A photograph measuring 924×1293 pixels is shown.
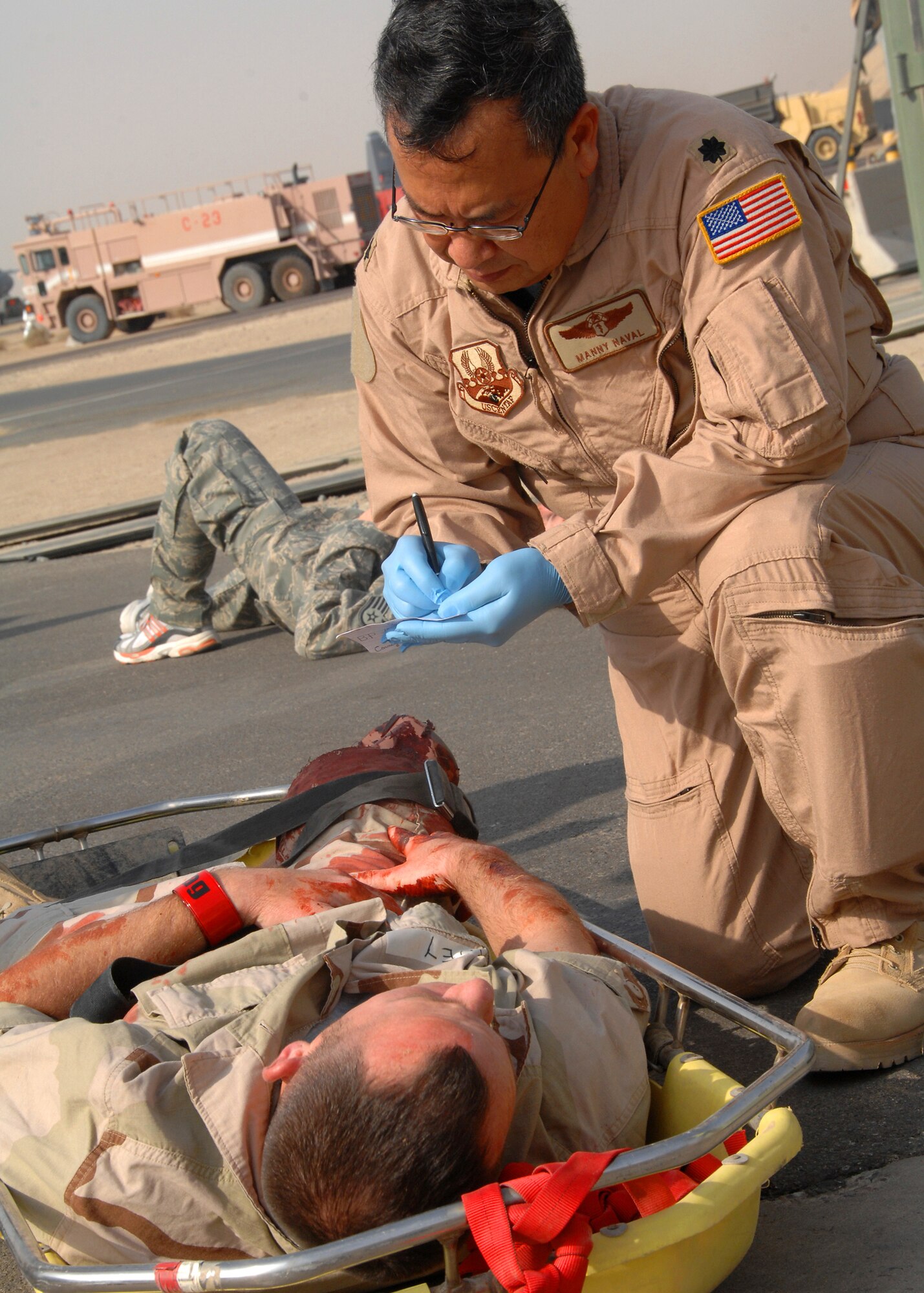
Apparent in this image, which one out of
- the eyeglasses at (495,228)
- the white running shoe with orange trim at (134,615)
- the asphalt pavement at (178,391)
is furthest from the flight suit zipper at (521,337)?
the asphalt pavement at (178,391)

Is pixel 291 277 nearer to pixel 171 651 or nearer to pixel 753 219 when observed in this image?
pixel 171 651

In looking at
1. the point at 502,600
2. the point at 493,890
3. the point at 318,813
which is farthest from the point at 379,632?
the point at 493,890

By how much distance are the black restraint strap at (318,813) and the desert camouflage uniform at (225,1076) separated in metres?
0.52

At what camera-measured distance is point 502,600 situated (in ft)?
7.67

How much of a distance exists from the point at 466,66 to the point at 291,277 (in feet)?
112

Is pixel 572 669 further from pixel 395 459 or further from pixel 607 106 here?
pixel 607 106

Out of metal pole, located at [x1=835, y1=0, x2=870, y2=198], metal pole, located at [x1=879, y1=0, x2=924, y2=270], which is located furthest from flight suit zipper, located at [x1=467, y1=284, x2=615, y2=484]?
metal pole, located at [x1=835, y1=0, x2=870, y2=198]

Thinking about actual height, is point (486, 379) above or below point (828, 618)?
above

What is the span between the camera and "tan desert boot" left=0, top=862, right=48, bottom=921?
2660 millimetres

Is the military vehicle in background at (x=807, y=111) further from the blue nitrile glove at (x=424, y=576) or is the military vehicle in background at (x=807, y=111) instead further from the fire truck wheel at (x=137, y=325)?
the blue nitrile glove at (x=424, y=576)

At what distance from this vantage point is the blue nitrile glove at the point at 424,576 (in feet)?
8.18

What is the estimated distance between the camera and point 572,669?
483 centimetres

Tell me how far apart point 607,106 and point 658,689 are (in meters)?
1.13

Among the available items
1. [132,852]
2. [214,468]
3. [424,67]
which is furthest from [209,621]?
[424,67]
